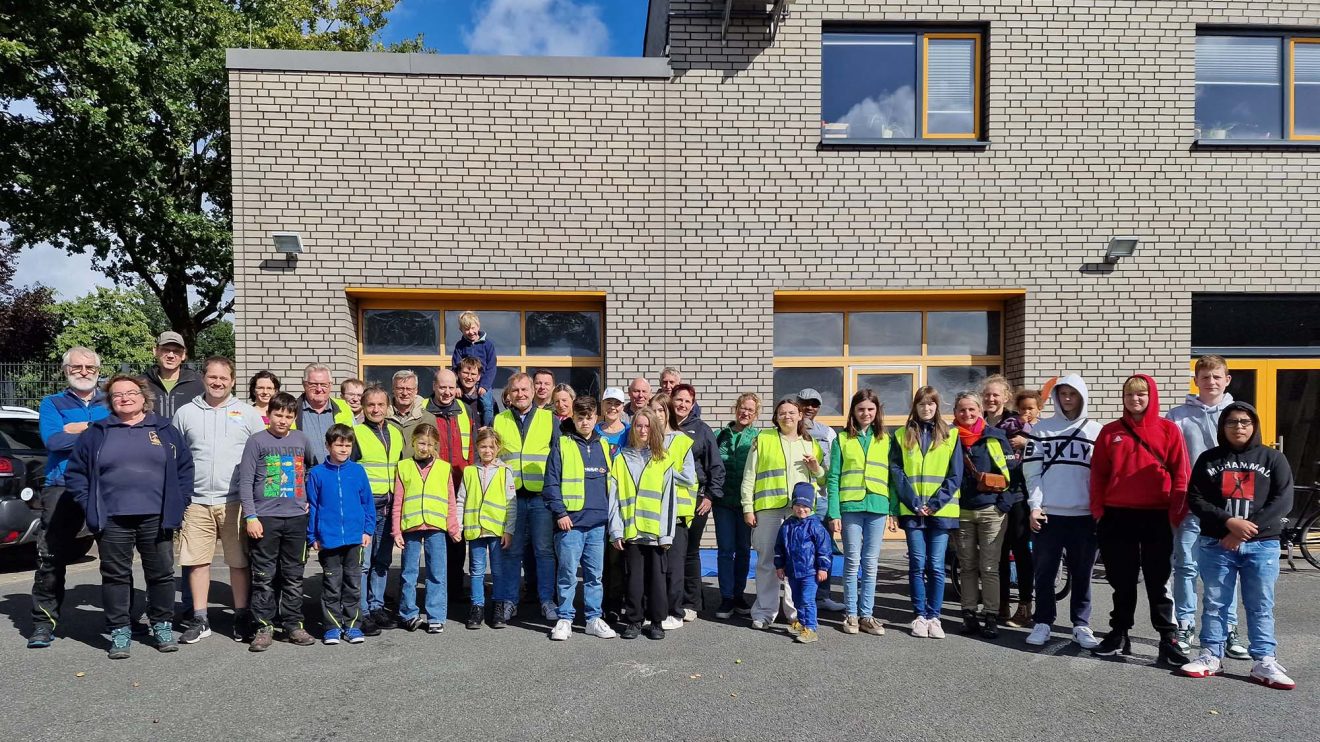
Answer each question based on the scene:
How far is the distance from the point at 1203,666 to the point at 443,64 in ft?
27.6

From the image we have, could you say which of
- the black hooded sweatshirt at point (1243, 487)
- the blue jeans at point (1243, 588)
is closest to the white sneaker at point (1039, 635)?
the blue jeans at point (1243, 588)

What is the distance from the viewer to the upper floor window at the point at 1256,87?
921cm

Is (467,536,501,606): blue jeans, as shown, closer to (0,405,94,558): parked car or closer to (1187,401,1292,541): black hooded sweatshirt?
(0,405,94,558): parked car

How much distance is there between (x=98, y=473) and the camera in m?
5.36

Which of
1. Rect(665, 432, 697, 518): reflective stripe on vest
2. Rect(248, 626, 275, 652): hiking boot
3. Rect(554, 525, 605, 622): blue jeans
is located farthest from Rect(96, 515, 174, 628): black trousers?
Rect(665, 432, 697, 518): reflective stripe on vest

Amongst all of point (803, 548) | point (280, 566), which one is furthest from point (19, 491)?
point (803, 548)

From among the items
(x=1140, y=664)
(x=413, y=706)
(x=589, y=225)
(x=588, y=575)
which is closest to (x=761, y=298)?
(x=589, y=225)

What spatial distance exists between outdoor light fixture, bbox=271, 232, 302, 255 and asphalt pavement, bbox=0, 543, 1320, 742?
152 inches

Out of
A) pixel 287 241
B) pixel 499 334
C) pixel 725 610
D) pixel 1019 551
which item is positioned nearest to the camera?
pixel 1019 551

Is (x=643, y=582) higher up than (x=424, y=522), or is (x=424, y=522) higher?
(x=424, y=522)

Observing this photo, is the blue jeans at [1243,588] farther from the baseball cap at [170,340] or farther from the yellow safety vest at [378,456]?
the baseball cap at [170,340]

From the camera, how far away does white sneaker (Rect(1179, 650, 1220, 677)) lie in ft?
16.5

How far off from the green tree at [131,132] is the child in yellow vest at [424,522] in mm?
9949

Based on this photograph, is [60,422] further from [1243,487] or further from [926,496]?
[1243,487]
